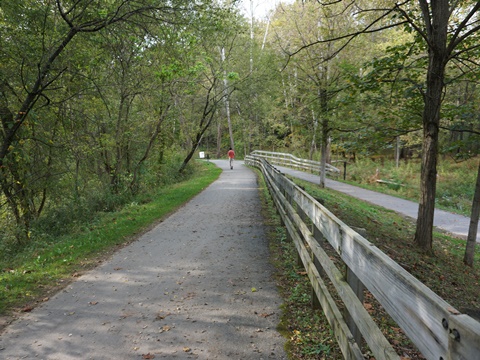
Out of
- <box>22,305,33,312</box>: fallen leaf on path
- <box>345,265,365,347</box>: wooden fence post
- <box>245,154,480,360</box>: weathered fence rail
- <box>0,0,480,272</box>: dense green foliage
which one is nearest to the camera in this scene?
<box>245,154,480,360</box>: weathered fence rail

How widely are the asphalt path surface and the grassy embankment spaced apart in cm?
35

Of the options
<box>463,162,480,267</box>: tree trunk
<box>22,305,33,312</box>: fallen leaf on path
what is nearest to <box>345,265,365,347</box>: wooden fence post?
<box>22,305,33,312</box>: fallen leaf on path

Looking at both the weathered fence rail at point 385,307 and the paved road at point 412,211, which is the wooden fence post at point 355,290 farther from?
the paved road at point 412,211

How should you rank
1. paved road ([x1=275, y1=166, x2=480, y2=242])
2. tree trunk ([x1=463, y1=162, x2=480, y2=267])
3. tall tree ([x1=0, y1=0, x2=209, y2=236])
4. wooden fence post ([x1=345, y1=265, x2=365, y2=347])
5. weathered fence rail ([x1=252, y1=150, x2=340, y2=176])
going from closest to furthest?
wooden fence post ([x1=345, y1=265, x2=365, y2=347]), tall tree ([x1=0, y1=0, x2=209, y2=236]), tree trunk ([x1=463, y1=162, x2=480, y2=267]), paved road ([x1=275, y1=166, x2=480, y2=242]), weathered fence rail ([x1=252, y1=150, x2=340, y2=176])

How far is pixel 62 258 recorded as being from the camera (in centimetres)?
638

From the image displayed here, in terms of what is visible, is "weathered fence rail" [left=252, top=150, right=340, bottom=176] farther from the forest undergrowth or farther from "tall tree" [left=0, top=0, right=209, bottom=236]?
"tall tree" [left=0, top=0, right=209, bottom=236]

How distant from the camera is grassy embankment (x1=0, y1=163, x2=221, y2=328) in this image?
4.77m

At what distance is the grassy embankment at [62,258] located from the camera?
477cm

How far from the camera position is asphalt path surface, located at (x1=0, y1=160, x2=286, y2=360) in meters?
3.38

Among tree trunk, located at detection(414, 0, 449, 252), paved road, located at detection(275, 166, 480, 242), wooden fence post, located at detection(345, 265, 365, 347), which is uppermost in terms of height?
tree trunk, located at detection(414, 0, 449, 252)

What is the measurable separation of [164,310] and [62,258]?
129 inches

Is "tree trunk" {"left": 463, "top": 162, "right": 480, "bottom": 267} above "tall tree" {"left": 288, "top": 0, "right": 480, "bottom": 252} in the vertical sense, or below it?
below

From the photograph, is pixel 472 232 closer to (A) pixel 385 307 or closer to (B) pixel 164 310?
(B) pixel 164 310

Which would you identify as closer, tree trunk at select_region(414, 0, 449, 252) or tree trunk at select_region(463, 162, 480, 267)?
tree trunk at select_region(414, 0, 449, 252)
